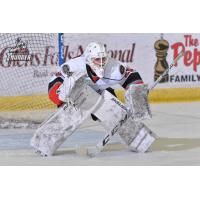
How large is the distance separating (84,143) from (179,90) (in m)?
1.88

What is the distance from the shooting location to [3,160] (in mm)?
5418

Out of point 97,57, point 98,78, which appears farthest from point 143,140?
point 97,57

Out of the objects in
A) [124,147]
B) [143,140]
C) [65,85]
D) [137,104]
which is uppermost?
[65,85]

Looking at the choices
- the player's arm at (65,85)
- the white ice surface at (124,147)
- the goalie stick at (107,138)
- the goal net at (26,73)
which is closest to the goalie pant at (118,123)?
the goalie stick at (107,138)

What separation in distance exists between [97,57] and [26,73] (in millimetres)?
1864

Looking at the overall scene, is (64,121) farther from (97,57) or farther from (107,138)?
(97,57)

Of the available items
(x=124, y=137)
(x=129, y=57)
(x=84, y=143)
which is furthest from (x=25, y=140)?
(x=129, y=57)

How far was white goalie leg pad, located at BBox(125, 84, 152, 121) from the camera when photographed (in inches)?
210

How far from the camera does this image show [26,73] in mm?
7102

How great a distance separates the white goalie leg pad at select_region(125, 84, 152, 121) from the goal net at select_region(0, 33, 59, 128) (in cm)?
171

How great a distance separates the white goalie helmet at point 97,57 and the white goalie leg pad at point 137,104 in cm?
23

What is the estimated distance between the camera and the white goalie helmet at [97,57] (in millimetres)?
5328

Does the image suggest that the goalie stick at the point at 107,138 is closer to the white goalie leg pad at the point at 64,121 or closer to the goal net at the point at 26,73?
the white goalie leg pad at the point at 64,121

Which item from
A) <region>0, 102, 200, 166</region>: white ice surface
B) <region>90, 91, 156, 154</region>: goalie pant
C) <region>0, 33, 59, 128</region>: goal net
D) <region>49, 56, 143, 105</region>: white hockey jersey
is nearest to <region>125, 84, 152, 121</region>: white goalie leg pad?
<region>90, 91, 156, 154</region>: goalie pant
